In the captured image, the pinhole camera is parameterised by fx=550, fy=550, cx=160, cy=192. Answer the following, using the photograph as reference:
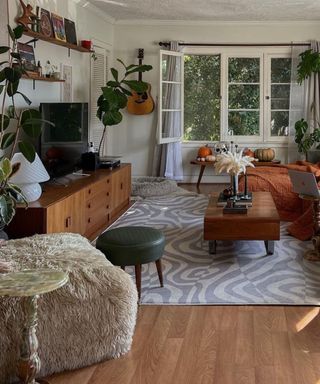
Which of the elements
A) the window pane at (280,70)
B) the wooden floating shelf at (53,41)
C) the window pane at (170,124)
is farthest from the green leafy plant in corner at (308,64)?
the wooden floating shelf at (53,41)

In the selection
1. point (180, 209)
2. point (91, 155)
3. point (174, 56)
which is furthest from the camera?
point (174, 56)

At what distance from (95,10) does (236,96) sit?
257 cm

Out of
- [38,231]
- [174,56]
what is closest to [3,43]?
[38,231]

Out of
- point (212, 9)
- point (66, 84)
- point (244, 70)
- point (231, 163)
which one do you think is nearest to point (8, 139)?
point (231, 163)

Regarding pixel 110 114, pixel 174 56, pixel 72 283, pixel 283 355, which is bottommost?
pixel 283 355

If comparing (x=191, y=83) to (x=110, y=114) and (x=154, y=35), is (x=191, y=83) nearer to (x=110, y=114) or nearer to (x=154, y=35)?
(x=154, y=35)

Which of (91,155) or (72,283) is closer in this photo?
(72,283)

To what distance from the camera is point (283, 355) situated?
2709 millimetres

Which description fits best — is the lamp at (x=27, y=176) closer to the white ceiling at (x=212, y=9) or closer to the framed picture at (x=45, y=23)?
the framed picture at (x=45, y=23)

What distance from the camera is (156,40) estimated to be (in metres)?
8.34

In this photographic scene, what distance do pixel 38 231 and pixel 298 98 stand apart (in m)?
5.64

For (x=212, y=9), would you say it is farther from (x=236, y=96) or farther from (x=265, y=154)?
(x=265, y=154)

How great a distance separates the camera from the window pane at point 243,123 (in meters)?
8.50

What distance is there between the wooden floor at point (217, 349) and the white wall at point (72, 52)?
258 cm
